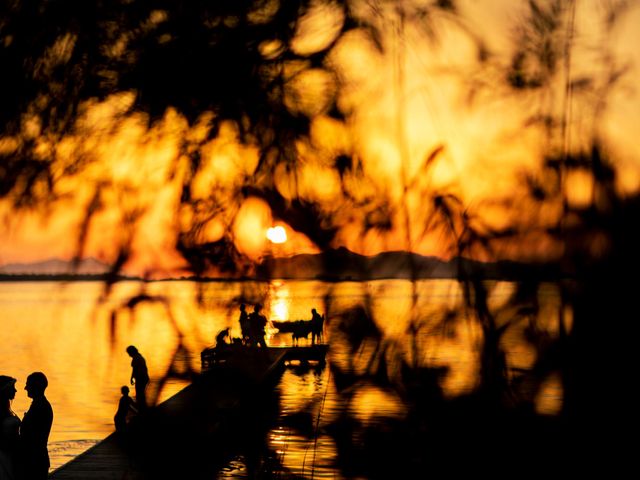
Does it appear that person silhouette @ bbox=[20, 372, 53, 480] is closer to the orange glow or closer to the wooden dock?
the wooden dock

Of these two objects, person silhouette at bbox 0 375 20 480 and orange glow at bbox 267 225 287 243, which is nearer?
person silhouette at bbox 0 375 20 480

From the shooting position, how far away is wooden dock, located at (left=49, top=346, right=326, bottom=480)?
1448 centimetres

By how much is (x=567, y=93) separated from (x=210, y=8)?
6.74m

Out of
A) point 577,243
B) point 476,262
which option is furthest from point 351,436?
point 577,243

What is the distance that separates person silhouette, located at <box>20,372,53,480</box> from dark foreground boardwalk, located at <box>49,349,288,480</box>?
454 cm

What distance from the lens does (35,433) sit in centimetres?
920

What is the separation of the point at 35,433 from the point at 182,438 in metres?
7.94

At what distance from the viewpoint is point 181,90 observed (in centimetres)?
1753

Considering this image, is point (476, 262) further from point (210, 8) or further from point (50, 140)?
point (50, 140)

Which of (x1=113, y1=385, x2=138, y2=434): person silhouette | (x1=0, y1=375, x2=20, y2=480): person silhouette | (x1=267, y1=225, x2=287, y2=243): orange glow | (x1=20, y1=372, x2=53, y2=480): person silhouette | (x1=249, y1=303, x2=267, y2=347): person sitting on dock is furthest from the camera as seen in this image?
(x1=249, y1=303, x2=267, y2=347): person sitting on dock

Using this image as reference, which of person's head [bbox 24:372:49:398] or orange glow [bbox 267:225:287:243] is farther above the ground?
orange glow [bbox 267:225:287:243]

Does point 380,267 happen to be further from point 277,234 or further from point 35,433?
point 35,433

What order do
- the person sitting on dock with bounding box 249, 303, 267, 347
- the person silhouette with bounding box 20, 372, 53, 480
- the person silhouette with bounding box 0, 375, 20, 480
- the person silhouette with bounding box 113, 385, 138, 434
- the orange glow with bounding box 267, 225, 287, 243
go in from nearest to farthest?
the person silhouette with bounding box 0, 375, 20, 480
the person silhouette with bounding box 20, 372, 53, 480
the orange glow with bounding box 267, 225, 287, 243
the person silhouette with bounding box 113, 385, 138, 434
the person sitting on dock with bounding box 249, 303, 267, 347

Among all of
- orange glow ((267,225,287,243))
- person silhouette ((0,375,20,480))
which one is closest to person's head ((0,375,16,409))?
person silhouette ((0,375,20,480))
